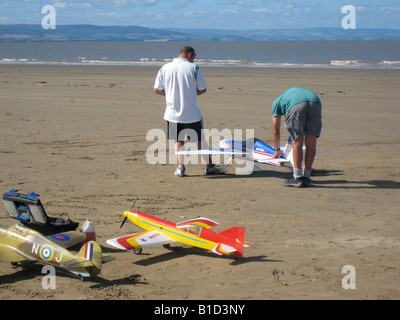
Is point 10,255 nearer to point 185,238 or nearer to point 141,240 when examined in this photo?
point 141,240

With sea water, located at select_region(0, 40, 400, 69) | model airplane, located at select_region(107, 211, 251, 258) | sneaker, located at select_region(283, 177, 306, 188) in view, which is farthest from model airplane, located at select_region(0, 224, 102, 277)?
sea water, located at select_region(0, 40, 400, 69)

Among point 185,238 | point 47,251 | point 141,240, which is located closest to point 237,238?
point 185,238

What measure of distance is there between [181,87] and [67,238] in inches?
159

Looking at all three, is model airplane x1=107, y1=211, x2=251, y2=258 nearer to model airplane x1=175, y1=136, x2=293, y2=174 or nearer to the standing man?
the standing man

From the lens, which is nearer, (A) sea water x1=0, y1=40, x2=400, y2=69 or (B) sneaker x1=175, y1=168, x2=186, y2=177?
(B) sneaker x1=175, y1=168, x2=186, y2=177

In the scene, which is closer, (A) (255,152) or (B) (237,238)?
(B) (237,238)

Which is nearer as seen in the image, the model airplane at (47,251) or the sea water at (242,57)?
the model airplane at (47,251)

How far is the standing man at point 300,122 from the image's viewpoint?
25.0ft

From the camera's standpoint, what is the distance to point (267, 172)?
29.9 ft

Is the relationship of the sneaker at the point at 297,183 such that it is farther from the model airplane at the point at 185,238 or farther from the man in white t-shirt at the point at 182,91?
the model airplane at the point at 185,238

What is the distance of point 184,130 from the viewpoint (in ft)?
27.8

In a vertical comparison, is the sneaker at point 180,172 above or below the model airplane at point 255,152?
below

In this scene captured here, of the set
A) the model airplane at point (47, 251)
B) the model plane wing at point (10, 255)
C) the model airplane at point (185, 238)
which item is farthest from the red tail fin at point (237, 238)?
the model plane wing at point (10, 255)

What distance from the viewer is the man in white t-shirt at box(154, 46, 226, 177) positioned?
8.30m
